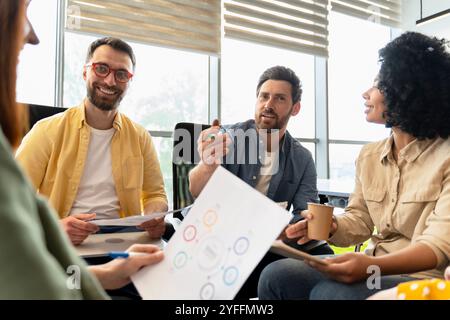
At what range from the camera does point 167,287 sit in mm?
690

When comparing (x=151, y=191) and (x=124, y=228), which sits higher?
(x=151, y=191)

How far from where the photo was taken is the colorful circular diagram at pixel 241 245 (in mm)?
624

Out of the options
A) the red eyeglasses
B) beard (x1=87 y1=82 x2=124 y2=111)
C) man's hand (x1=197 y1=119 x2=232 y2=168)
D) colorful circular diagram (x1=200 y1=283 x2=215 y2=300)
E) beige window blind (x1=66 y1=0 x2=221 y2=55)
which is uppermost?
beige window blind (x1=66 y1=0 x2=221 y2=55)

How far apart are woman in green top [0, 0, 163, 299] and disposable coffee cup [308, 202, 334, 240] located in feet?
2.87

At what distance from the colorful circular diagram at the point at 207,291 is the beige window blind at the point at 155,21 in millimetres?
3093

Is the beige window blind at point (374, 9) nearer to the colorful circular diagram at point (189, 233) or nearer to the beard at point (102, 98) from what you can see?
the beard at point (102, 98)

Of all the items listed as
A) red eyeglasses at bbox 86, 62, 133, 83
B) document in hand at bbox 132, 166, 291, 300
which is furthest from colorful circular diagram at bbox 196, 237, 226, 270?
red eyeglasses at bbox 86, 62, 133, 83

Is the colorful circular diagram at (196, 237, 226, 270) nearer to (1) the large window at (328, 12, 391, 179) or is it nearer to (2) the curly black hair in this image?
(2) the curly black hair

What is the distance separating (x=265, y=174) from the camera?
202 cm

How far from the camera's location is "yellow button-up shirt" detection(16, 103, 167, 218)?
1.72 metres

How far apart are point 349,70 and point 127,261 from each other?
4959 mm
